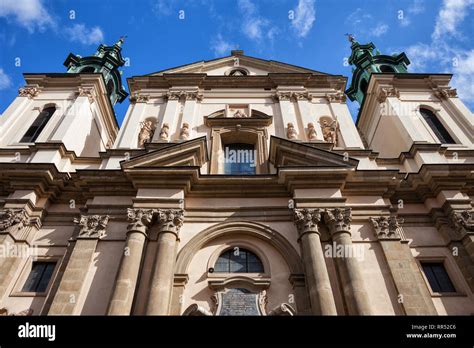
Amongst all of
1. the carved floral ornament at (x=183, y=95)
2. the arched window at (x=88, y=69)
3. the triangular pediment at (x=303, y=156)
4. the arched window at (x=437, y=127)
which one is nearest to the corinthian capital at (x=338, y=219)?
the triangular pediment at (x=303, y=156)

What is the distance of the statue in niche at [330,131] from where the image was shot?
15.6 metres

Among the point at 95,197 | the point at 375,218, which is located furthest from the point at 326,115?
A: the point at 95,197

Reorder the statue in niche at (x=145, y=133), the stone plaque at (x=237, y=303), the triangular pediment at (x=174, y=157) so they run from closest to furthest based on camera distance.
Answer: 1. the stone plaque at (x=237, y=303)
2. the triangular pediment at (x=174, y=157)
3. the statue in niche at (x=145, y=133)

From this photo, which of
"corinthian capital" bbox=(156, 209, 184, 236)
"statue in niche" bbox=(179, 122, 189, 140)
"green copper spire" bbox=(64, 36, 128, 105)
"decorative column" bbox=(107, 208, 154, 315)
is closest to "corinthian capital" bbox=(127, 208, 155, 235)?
"decorative column" bbox=(107, 208, 154, 315)

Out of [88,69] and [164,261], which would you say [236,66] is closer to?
[88,69]

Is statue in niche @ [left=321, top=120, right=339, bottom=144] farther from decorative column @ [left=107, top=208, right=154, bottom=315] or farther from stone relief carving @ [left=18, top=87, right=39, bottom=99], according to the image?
stone relief carving @ [left=18, top=87, right=39, bottom=99]

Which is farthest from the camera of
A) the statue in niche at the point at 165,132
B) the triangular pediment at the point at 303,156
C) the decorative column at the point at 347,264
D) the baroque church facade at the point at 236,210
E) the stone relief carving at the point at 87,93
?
the stone relief carving at the point at 87,93

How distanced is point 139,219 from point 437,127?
14.8 m

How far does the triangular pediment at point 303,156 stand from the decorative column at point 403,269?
235cm

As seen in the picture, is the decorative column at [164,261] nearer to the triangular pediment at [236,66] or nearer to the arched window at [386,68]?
the triangular pediment at [236,66]

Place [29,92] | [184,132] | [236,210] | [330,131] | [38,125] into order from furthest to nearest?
[29,92] < [38,125] < [330,131] < [184,132] < [236,210]

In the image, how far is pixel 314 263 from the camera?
10391 millimetres

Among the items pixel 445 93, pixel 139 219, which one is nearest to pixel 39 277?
pixel 139 219

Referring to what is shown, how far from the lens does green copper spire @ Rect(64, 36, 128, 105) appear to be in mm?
24469
